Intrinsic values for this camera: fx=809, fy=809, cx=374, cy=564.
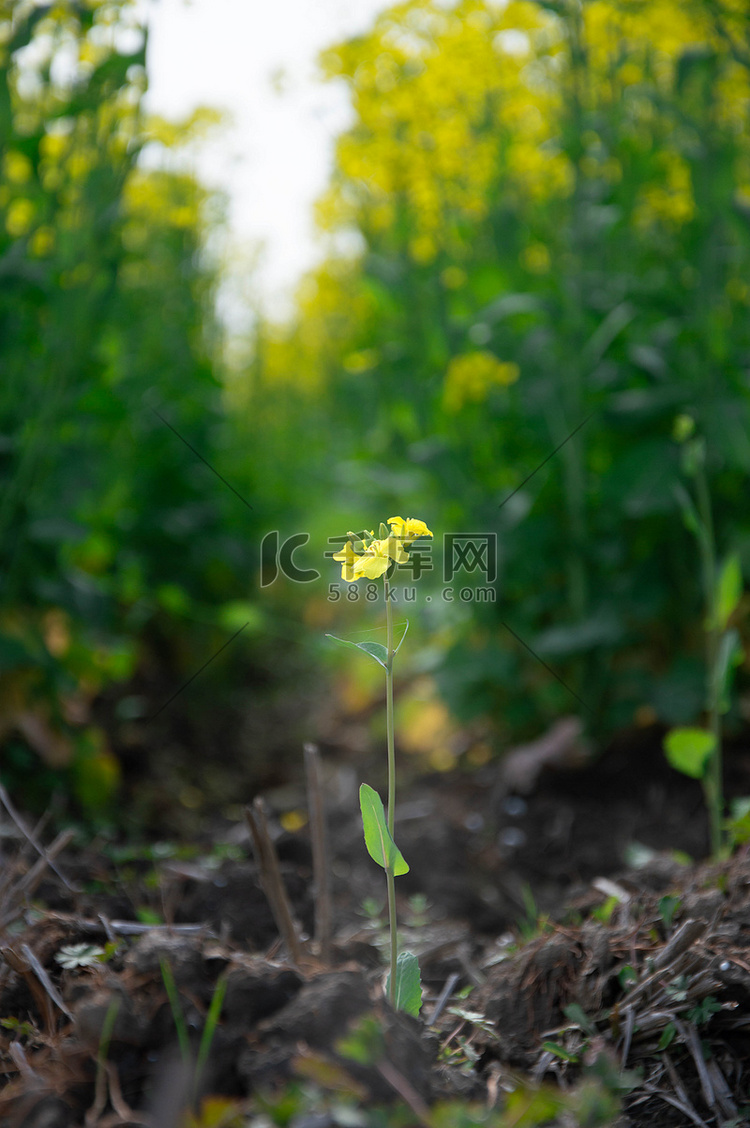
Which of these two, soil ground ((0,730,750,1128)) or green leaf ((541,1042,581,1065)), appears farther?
green leaf ((541,1042,581,1065))

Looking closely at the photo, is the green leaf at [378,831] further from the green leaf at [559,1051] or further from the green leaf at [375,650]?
the green leaf at [559,1051]

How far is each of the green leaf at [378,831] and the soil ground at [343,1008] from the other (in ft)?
0.37

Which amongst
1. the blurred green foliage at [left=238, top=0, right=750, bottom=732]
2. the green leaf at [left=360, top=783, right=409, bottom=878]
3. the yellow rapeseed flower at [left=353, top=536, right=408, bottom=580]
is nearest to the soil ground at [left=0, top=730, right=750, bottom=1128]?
the green leaf at [left=360, top=783, right=409, bottom=878]

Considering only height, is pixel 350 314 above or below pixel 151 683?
above

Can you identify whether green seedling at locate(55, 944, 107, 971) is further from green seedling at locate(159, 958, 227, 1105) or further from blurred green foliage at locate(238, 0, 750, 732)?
blurred green foliage at locate(238, 0, 750, 732)

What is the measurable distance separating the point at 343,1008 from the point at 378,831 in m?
0.17

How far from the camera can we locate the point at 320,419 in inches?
322

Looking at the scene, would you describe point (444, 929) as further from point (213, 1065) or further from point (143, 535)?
point (143, 535)

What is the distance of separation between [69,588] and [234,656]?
1.82m

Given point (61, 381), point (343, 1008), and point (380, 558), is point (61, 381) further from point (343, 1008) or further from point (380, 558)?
point (343, 1008)

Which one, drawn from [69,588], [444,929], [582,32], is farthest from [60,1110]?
[582,32]

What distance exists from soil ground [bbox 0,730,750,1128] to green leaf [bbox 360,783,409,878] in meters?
0.11

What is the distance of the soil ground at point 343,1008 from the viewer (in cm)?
72

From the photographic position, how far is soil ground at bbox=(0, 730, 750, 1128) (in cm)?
72
